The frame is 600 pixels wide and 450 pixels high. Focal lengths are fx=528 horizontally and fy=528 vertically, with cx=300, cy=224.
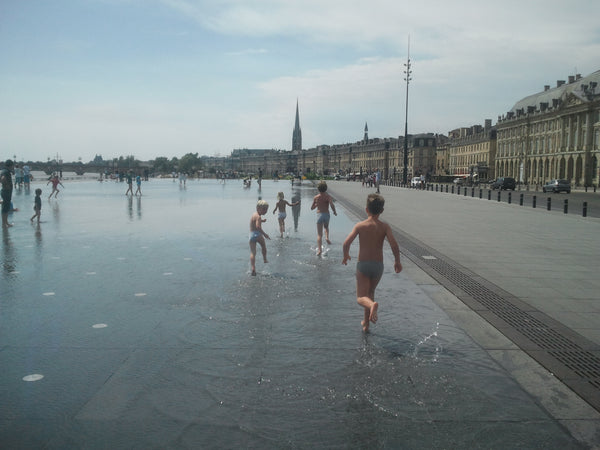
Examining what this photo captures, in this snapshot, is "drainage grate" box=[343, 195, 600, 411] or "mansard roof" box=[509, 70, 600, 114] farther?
"mansard roof" box=[509, 70, 600, 114]

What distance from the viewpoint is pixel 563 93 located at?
85.6 m

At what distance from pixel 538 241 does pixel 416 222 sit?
4.90 meters

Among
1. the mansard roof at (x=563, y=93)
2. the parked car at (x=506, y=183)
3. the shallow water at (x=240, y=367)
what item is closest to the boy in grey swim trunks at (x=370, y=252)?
the shallow water at (x=240, y=367)

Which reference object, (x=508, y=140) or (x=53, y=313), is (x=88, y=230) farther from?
(x=508, y=140)

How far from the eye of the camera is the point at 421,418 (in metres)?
3.43

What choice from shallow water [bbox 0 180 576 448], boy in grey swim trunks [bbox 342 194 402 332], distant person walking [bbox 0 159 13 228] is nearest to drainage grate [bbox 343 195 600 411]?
shallow water [bbox 0 180 576 448]

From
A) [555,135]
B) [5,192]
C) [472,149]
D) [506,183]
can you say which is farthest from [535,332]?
[472,149]

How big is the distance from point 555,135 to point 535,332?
90197 mm

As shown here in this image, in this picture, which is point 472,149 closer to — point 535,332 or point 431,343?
point 535,332

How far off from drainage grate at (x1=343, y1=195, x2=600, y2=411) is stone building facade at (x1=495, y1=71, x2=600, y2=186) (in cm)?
6102

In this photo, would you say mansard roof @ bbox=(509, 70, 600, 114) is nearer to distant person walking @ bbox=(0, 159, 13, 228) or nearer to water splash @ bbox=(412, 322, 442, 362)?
distant person walking @ bbox=(0, 159, 13, 228)

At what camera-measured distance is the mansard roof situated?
75.4m

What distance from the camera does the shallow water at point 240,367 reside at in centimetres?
324

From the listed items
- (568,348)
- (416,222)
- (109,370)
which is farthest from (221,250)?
(416,222)
